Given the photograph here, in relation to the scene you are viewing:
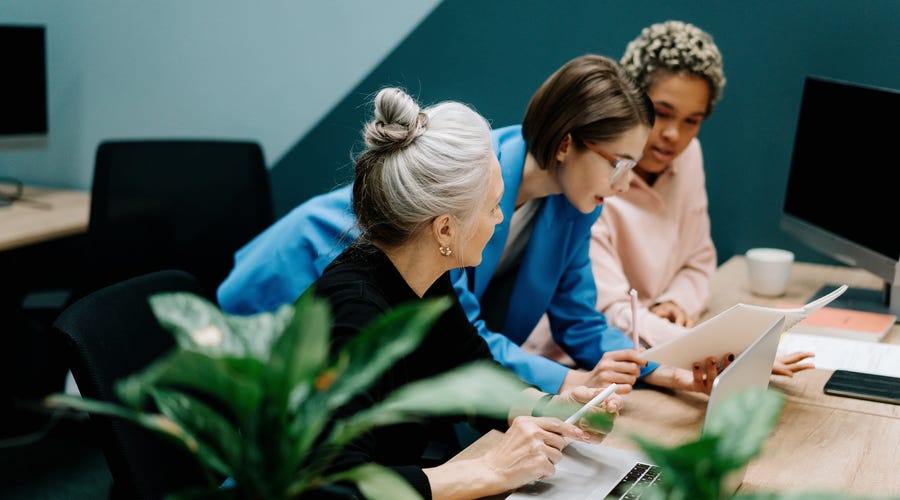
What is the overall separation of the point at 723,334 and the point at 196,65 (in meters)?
2.35

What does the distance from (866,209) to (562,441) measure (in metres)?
1.28

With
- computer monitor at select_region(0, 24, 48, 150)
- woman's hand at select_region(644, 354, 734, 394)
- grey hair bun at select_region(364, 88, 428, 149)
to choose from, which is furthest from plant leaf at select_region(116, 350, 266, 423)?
computer monitor at select_region(0, 24, 48, 150)

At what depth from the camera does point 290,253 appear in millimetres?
2045

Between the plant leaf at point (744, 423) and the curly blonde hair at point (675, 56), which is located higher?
the curly blonde hair at point (675, 56)

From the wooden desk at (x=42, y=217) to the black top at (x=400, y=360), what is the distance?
163 cm

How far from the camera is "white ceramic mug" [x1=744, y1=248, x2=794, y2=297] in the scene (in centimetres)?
244

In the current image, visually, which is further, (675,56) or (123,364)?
(675,56)

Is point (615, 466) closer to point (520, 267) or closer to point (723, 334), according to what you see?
point (723, 334)

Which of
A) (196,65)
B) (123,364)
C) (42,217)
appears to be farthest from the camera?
(196,65)

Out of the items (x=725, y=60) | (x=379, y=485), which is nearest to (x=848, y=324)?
(x=725, y=60)

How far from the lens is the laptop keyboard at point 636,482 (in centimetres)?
130

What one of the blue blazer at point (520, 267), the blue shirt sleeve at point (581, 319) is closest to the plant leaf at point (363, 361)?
the blue blazer at point (520, 267)

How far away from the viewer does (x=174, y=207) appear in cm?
279

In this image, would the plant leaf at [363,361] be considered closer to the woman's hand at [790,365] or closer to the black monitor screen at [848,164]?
the woman's hand at [790,365]
